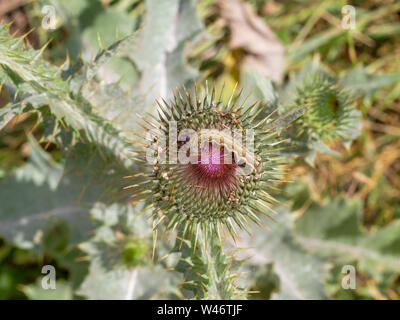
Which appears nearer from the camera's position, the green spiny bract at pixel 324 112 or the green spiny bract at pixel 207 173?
the green spiny bract at pixel 207 173

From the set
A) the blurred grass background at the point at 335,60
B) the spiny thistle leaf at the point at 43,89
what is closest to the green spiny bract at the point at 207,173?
the spiny thistle leaf at the point at 43,89

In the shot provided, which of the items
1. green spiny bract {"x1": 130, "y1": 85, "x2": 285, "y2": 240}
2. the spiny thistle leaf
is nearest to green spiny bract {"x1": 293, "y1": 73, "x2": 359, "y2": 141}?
green spiny bract {"x1": 130, "y1": 85, "x2": 285, "y2": 240}

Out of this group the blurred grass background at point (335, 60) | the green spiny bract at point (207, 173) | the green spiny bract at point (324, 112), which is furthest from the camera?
the blurred grass background at point (335, 60)

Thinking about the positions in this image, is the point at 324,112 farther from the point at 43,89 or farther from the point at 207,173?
the point at 43,89

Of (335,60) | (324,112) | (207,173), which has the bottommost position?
(207,173)

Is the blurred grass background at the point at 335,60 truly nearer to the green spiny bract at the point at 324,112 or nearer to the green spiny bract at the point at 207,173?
the green spiny bract at the point at 324,112

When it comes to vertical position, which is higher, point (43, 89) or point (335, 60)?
point (335, 60)

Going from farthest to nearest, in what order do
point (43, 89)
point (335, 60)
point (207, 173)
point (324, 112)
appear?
point (335, 60) < point (324, 112) < point (43, 89) < point (207, 173)

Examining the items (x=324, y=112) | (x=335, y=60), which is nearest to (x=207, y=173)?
(x=324, y=112)

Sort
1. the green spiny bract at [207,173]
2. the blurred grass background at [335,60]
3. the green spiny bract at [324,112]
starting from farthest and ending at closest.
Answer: the blurred grass background at [335,60], the green spiny bract at [324,112], the green spiny bract at [207,173]

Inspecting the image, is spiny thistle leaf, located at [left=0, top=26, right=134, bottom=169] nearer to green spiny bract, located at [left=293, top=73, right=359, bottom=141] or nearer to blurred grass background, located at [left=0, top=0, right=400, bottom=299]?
green spiny bract, located at [left=293, top=73, right=359, bottom=141]

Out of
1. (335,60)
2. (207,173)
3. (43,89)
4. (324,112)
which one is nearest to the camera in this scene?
(207,173)
